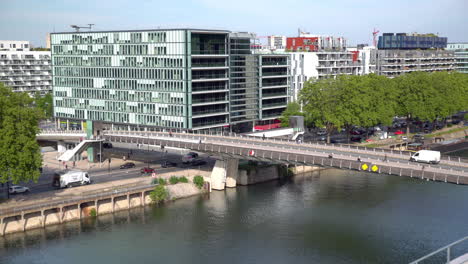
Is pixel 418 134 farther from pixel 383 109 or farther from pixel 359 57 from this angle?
pixel 359 57

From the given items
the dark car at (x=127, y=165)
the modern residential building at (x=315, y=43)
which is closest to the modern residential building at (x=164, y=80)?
the dark car at (x=127, y=165)

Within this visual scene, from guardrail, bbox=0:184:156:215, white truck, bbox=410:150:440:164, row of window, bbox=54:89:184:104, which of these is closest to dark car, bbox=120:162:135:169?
guardrail, bbox=0:184:156:215

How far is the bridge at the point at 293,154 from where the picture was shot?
245 ft

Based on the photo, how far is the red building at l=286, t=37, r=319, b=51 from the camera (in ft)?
588

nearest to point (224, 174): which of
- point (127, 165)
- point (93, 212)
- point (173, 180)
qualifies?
point (173, 180)

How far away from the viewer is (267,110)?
148875 millimetres

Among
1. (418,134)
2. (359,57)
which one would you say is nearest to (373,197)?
(418,134)

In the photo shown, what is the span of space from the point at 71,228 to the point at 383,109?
88367 millimetres

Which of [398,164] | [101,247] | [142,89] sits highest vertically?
[142,89]

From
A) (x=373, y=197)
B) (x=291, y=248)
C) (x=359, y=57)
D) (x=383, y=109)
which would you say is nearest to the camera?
(x=291, y=248)

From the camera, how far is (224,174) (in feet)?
340

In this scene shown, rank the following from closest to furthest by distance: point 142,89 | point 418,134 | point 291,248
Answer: point 291,248
point 142,89
point 418,134

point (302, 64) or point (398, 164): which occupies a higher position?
point (302, 64)

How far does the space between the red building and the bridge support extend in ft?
273
